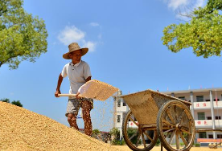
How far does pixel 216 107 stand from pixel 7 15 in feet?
78.9

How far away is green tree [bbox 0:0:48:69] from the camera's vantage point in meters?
15.6

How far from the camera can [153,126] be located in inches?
175

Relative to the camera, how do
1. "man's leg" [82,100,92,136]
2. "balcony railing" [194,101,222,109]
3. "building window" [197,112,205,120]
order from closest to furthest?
1. "man's leg" [82,100,92,136]
2. "balcony railing" [194,101,222,109]
3. "building window" [197,112,205,120]

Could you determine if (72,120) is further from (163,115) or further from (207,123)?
(207,123)

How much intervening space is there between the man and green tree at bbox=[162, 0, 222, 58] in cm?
801

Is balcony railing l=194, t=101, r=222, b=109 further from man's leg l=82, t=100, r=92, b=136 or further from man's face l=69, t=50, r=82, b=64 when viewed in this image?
man's leg l=82, t=100, r=92, b=136

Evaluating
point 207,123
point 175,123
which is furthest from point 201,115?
point 175,123

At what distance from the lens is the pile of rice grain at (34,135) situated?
2.96 m

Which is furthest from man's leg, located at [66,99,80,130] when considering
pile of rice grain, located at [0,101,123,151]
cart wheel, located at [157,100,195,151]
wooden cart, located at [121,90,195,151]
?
cart wheel, located at [157,100,195,151]

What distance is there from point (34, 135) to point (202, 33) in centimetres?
1000

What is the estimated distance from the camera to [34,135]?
10.6ft

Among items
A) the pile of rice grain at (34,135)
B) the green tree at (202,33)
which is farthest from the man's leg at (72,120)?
the green tree at (202,33)

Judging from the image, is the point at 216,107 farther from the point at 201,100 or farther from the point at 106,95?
the point at 106,95

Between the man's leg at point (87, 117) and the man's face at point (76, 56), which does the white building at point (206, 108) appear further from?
the man's leg at point (87, 117)
